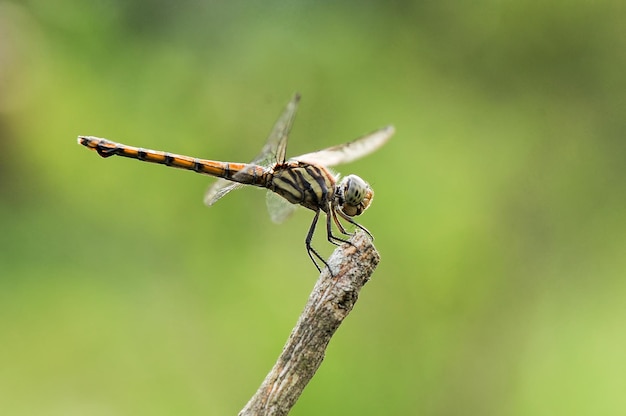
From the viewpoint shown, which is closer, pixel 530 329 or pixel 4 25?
pixel 530 329

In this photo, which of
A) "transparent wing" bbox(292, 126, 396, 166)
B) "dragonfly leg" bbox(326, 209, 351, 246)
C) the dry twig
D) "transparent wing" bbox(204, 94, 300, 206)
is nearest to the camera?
the dry twig

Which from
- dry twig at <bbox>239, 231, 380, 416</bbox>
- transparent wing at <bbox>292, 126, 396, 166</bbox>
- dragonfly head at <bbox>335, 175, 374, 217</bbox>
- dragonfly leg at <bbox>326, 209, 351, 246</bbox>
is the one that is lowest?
dry twig at <bbox>239, 231, 380, 416</bbox>

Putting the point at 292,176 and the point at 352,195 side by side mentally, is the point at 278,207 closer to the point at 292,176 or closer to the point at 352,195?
the point at 292,176

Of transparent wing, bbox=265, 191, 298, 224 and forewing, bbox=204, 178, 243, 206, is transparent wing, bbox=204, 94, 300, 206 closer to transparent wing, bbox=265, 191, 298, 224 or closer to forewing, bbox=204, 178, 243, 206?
forewing, bbox=204, 178, 243, 206

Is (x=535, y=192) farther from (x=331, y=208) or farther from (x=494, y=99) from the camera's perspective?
(x=331, y=208)

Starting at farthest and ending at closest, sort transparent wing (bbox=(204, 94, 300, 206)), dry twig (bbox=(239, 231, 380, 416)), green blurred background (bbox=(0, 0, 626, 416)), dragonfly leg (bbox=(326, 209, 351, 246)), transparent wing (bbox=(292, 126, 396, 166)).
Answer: green blurred background (bbox=(0, 0, 626, 416)) → transparent wing (bbox=(292, 126, 396, 166)) → transparent wing (bbox=(204, 94, 300, 206)) → dragonfly leg (bbox=(326, 209, 351, 246)) → dry twig (bbox=(239, 231, 380, 416))

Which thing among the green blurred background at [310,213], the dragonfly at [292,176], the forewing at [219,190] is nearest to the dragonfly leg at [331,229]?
the dragonfly at [292,176]

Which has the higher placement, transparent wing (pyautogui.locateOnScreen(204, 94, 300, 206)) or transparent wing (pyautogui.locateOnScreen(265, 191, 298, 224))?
transparent wing (pyautogui.locateOnScreen(204, 94, 300, 206))

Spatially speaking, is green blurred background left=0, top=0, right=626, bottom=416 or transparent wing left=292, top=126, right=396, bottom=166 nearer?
transparent wing left=292, top=126, right=396, bottom=166

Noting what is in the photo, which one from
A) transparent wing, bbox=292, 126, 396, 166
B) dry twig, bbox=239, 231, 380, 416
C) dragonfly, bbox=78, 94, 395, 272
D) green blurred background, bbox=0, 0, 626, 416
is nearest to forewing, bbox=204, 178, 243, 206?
dragonfly, bbox=78, 94, 395, 272

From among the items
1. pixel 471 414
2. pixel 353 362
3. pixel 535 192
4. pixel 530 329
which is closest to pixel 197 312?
pixel 353 362
